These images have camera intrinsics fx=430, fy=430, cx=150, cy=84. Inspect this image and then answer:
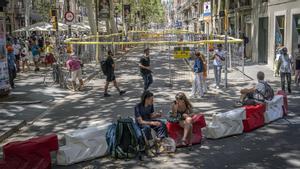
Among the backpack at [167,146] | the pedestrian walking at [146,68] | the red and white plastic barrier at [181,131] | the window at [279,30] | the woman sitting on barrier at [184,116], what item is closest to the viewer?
the backpack at [167,146]

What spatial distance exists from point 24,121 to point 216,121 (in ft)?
16.5

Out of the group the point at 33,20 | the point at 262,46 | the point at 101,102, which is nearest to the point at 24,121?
the point at 101,102

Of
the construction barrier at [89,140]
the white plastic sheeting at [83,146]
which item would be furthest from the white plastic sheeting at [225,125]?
the white plastic sheeting at [83,146]

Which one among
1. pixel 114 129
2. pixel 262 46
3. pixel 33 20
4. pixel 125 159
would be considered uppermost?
pixel 33 20

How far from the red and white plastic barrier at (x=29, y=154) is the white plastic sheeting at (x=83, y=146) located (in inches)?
12.1

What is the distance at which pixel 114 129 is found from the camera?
796cm

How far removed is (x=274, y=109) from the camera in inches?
412

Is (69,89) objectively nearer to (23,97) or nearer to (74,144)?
(23,97)

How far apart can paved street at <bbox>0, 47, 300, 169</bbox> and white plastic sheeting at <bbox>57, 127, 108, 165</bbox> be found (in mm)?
131

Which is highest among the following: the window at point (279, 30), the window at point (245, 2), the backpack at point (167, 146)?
the window at point (245, 2)

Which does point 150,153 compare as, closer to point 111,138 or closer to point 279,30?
point 111,138

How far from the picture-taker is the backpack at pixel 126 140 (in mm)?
7824

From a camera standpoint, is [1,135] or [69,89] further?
[69,89]

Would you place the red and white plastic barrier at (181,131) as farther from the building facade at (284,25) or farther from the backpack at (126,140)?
the building facade at (284,25)
